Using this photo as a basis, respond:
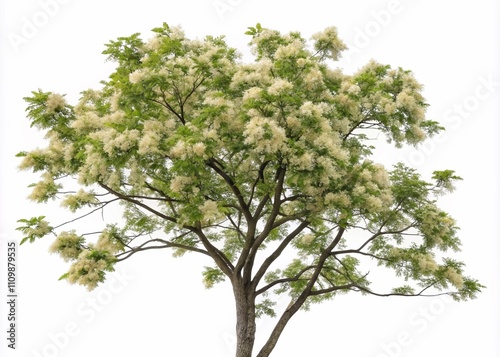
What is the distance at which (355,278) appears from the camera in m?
11.6

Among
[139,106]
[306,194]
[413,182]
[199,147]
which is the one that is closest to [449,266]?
[413,182]

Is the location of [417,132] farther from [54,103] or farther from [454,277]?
[54,103]

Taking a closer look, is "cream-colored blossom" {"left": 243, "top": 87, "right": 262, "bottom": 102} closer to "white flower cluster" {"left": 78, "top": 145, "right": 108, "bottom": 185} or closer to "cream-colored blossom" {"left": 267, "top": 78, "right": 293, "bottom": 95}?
"cream-colored blossom" {"left": 267, "top": 78, "right": 293, "bottom": 95}

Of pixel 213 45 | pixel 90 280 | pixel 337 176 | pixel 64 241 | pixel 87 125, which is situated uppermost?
pixel 213 45

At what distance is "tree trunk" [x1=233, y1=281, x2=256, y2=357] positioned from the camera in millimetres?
9961

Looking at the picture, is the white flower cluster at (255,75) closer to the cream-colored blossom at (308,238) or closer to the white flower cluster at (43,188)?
the white flower cluster at (43,188)

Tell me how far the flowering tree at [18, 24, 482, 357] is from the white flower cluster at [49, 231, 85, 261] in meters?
0.02

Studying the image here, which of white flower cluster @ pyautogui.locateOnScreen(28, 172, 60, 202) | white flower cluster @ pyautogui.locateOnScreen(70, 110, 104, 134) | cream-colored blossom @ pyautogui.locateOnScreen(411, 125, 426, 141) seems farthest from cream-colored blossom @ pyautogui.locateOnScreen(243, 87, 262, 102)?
white flower cluster @ pyautogui.locateOnScreen(28, 172, 60, 202)

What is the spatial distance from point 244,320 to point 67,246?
3091 mm

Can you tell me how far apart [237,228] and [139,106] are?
10.4 ft

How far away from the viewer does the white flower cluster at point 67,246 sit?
9305 mm

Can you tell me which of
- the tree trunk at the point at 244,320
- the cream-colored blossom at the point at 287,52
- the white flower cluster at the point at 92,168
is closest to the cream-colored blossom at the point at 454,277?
the tree trunk at the point at 244,320

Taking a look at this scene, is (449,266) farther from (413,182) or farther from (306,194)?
(306,194)

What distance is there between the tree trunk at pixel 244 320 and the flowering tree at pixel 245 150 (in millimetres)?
17
